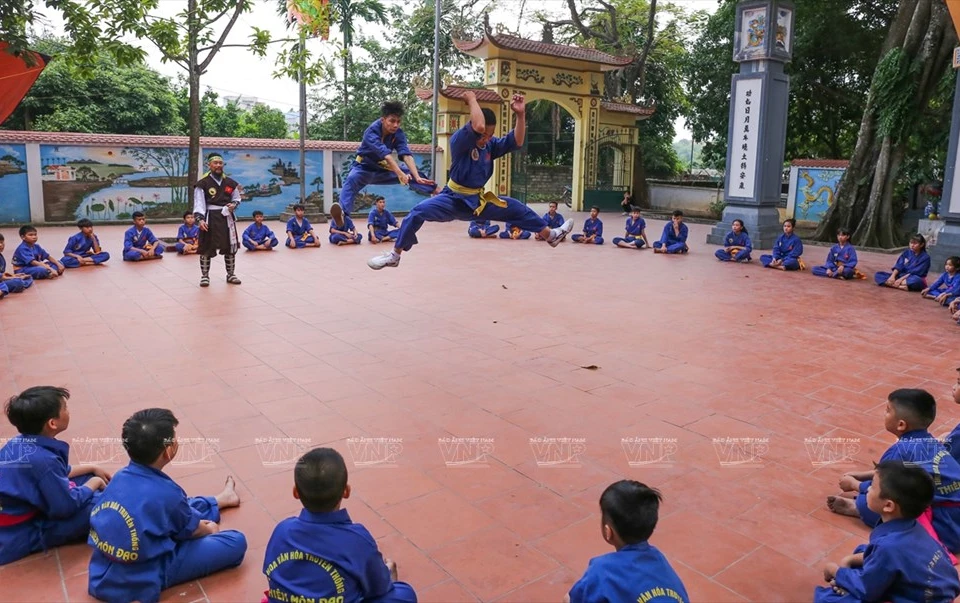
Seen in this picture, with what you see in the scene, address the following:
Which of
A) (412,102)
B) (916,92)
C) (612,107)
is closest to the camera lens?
(916,92)

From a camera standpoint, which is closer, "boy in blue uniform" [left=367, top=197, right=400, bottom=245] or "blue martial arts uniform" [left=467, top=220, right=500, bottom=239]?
"boy in blue uniform" [left=367, top=197, right=400, bottom=245]

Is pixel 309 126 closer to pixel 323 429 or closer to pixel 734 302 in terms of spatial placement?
pixel 734 302

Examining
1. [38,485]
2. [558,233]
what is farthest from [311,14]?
[38,485]

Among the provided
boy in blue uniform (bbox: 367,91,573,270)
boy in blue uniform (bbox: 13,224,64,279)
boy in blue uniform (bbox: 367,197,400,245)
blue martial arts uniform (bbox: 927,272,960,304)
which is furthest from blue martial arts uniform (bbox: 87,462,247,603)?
boy in blue uniform (bbox: 367,197,400,245)

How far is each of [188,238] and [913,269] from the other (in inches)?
385

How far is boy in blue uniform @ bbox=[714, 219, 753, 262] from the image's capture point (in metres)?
10.8

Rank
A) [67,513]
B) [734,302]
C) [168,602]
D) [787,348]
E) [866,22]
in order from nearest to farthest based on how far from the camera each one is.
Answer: [168,602], [67,513], [787,348], [734,302], [866,22]

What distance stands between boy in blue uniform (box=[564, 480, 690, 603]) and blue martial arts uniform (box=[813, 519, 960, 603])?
29.1 inches

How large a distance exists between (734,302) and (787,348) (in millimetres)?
1980

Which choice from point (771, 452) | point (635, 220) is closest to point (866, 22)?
point (635, 220)

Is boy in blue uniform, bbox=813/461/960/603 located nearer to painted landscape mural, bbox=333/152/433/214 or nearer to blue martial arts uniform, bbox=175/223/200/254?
blue martial arts uniform, bbox=175/223/200/254

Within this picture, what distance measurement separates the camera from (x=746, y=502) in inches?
123

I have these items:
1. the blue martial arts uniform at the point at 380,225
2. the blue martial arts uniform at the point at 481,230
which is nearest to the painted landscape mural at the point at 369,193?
the blue martial arts uniform at the point at 481,230

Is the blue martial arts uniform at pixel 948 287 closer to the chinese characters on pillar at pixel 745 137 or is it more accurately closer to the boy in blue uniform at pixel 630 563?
the chinese characters on pillar at pixel 745 137
